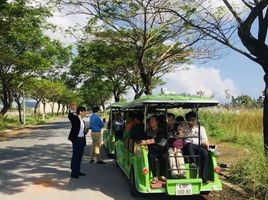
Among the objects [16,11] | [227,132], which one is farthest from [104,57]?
[227,132]

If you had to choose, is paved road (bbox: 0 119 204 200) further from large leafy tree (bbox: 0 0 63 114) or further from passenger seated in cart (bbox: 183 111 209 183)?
large leafy tree (bbox: 0 0 63 114)

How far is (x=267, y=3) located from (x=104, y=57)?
86.3 feet

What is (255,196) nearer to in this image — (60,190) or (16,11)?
(60,190)

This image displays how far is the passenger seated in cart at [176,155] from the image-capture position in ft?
32.4

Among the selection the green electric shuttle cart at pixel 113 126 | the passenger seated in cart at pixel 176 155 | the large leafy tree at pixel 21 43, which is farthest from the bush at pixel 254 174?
the large leafy tree at pixel 21 43

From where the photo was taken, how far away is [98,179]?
12.7 m

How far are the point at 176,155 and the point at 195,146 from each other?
1.70 ft

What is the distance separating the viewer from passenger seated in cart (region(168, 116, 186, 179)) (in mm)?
9867

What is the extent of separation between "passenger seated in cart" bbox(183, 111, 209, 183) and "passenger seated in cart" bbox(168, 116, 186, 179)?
5.8 inches

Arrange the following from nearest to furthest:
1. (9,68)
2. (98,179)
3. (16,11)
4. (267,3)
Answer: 1. (267,3)
2. (98,179)
3. (16,11)
4. (9,68)

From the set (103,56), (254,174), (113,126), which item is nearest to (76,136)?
(113,126)

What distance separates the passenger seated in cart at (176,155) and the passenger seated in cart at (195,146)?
146 mm

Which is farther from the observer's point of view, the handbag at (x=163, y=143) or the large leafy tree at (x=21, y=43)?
the large leafy tree at (x=21, y=43)

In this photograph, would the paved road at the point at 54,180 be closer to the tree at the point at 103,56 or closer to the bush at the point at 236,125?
the bush at the point at 236,125
